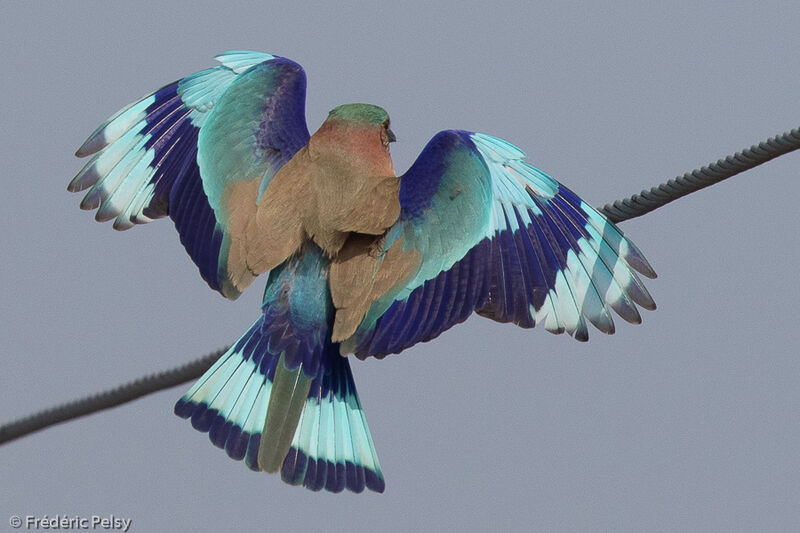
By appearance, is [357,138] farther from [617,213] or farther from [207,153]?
[617,213]

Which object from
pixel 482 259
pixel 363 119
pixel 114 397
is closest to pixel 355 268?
pixel 482 259

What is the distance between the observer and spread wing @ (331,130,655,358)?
5707mm

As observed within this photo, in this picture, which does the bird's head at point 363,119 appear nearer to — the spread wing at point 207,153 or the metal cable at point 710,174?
the spread wing at point 207,153

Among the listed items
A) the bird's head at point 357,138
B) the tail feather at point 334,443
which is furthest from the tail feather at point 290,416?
the bird's head at point 357,138

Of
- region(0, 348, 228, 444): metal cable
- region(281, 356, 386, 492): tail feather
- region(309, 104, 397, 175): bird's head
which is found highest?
region(309, 104, 397, 175): bird's head

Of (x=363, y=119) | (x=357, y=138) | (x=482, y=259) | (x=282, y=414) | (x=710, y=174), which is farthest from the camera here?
(x=363, y=119)

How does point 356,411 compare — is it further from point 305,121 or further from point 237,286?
point 305,121

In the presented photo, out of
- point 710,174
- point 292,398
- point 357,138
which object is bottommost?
point 292,398

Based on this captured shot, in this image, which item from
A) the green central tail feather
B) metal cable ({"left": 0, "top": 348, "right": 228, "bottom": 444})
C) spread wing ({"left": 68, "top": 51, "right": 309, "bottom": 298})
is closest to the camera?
the green central tail feather

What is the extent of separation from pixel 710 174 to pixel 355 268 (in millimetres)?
1255

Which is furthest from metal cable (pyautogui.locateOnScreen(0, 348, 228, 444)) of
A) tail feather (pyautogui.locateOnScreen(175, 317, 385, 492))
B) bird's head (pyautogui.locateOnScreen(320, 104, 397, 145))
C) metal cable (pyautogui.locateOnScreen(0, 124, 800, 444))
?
bird's head (pyautogui.locateOnScreen(320, 104, 397, 145))

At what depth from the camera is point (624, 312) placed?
585cm

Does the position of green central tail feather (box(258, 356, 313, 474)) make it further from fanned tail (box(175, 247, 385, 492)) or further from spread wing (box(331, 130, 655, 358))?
spread wing (box(331, 130, 655, 358))

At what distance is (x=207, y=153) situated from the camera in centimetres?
624
